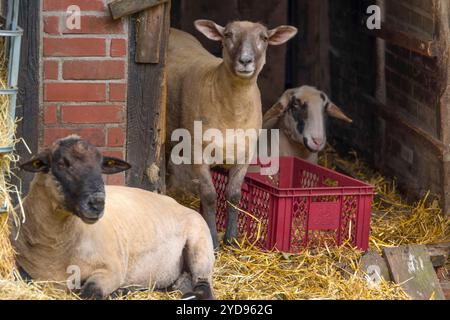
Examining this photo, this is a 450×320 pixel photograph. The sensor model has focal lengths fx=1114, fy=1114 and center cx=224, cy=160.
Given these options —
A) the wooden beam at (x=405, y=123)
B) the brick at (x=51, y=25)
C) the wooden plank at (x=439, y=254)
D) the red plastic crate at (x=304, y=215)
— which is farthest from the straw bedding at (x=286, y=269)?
the brick at (x=51, y=25)

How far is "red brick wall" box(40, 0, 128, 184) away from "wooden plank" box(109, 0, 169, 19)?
0.07 meters

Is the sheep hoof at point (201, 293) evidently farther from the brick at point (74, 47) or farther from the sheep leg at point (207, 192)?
the brick at point (74, 47)

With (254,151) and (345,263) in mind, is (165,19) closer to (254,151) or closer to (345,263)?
(254,151)

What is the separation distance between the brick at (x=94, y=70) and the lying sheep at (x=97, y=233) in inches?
36.5

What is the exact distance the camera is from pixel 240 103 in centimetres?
830

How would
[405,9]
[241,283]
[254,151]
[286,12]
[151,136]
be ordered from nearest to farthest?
[241,283]
[151,136]
[254,151]
[405,9]
[286,12]

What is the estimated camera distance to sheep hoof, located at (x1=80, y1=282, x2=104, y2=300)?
6.50 m

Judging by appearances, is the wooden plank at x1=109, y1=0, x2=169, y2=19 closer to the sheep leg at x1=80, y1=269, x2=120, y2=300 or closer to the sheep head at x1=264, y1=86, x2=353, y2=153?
the sheep leg at x1=80, y1=269, x2=120, y2=300

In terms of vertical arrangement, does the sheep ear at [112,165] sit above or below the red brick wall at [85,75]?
below

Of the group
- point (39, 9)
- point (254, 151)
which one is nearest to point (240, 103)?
point (254, 151)

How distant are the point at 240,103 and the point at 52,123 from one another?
142 cm

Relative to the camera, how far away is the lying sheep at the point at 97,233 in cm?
645

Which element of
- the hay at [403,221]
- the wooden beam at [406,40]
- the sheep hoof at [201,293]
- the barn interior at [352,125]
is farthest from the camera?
the wooden beam at [406,40]

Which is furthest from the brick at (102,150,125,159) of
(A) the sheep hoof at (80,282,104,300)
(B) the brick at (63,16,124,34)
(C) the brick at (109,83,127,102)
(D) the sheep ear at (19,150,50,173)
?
(A) the sheep hoof at (80,282,104,300)
